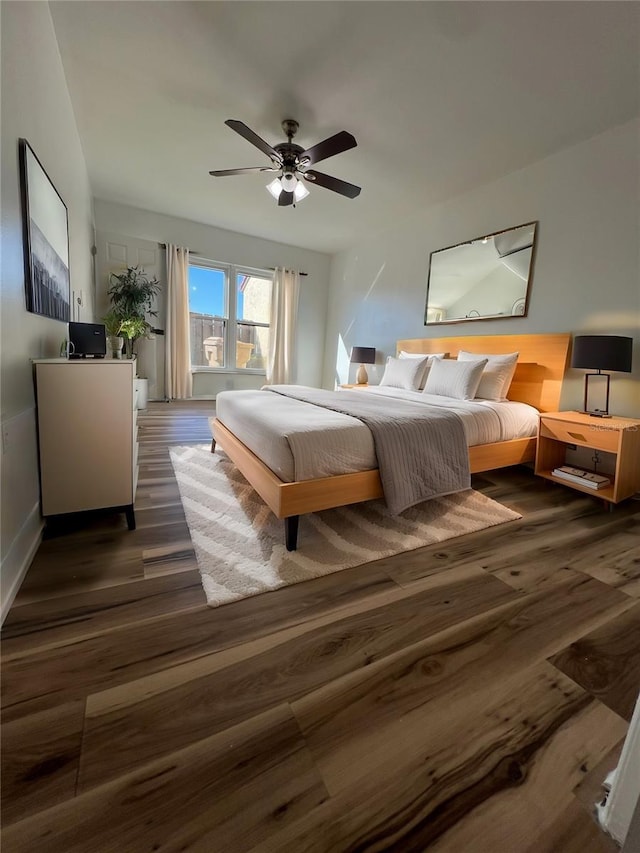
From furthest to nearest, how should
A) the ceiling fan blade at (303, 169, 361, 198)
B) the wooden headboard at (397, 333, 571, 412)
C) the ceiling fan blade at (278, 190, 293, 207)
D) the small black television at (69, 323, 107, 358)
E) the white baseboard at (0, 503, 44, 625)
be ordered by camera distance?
the ceiling fan blade at (278, 190, 293, 207) → the wooden headboard at (397, 333, 571, 412) → the ceiling fan blade at (303, 169, 361, 198) → the small black television at (69, 323, 107, 358) → the white baseboard at (0, 503, 44, 625)

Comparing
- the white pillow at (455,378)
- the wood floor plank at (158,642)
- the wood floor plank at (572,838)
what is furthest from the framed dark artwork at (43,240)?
the white pillow at (455,378)

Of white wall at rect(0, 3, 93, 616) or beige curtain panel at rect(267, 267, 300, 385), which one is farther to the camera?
beige curtain panel at rect(267, 267, 300, 385)

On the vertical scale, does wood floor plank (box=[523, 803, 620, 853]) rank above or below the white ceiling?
below

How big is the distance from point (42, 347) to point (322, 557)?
1887 mm

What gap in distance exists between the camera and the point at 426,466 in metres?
2.17

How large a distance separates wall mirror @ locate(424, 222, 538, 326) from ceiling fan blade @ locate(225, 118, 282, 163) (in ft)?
7.11

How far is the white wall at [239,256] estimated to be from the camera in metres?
4.92

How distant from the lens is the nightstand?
2.28m

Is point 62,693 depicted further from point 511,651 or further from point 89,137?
point 89,137

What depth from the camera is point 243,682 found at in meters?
1.07

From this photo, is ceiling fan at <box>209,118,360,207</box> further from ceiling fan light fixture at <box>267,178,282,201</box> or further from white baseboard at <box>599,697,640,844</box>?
white baseboard at <box>599,697,640,844</box>

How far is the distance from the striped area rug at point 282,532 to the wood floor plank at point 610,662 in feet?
2.46

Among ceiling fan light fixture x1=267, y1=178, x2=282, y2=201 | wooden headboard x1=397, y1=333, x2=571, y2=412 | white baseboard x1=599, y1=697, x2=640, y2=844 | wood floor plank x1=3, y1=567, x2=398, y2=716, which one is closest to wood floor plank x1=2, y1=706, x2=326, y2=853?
wood floor plank x1=3, y1=567, x2=398, y2=716

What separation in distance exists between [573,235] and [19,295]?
12.5 feet
